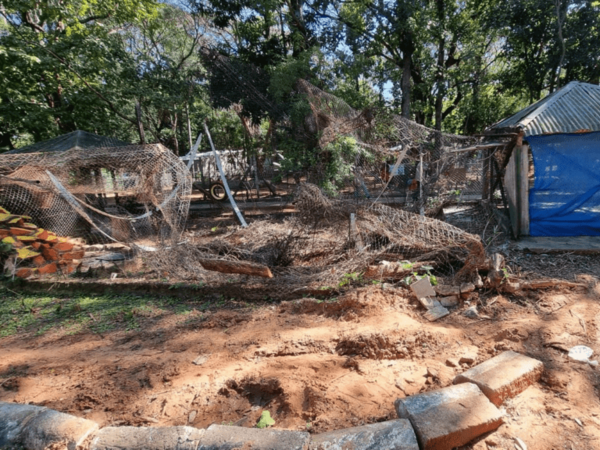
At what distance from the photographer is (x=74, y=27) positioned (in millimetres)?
9508

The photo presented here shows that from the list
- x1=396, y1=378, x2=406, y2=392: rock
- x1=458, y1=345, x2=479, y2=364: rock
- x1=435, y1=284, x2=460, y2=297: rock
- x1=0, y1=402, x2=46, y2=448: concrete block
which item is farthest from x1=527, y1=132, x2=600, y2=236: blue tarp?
x1=0, y1=402, x2=46, y2=448: concrete block

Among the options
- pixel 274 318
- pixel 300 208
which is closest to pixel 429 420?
pixel 274 318

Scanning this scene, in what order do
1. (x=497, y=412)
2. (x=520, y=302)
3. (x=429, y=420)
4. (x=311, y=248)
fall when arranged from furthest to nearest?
(x=311, y=248), (x=520, y=302), (x=497, y=412), (x=429, y=420)

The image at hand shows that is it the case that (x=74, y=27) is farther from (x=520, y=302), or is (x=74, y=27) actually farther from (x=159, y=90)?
(x=520, y=302)

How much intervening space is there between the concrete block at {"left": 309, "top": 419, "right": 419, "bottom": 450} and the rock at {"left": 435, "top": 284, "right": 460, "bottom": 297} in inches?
97.9

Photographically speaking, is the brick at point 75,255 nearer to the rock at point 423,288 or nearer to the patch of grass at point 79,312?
the patch of grass at point 79,312

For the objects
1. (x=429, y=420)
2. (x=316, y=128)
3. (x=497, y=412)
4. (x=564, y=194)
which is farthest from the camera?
(x=316, y=128)

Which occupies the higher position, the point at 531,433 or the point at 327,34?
the point at 327,34

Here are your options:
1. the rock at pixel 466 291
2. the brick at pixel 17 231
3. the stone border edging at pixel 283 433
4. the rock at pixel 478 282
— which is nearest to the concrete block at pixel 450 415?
the stone border edging at pixel 283 433

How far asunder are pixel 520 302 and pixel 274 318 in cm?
319

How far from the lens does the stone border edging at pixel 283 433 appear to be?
1985 mm

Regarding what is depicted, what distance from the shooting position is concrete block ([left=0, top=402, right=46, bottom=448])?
2143 mm

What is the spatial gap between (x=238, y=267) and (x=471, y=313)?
10.8 ft

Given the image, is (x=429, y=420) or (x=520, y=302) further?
(x=520, y=302)
